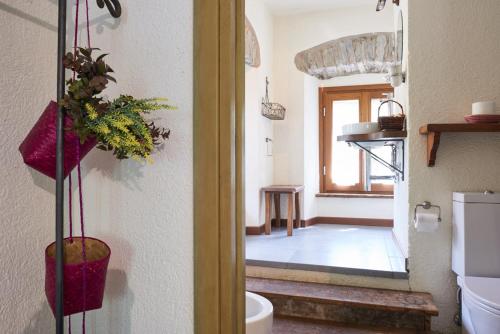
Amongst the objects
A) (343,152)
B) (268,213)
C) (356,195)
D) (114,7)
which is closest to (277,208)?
(268,213)

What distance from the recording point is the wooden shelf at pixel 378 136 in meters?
2.01

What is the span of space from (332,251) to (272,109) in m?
1.60

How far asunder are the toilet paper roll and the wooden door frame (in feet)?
4.79

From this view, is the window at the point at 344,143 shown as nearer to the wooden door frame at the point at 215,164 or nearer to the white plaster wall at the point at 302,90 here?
the white plaster wall at the point at 302,90

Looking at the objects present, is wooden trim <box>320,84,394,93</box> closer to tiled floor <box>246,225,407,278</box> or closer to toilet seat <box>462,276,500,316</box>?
tiled floor <box>246,225,407,278</box>

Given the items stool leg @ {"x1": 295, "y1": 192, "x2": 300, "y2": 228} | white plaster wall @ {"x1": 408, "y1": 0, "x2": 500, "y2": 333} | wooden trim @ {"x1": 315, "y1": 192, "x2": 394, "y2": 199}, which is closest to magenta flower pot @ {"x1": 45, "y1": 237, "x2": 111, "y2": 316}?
white plaster wall @ {"x1": 408, "y1": 0, "x2": 500, "y2": 333}

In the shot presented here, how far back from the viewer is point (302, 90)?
12.5 feet

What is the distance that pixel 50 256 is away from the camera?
684 millimetres

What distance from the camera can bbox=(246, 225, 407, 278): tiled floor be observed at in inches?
84.8

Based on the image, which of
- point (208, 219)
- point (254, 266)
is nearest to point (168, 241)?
point (208, 219)

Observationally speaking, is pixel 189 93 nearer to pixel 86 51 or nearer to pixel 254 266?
pixel 86 51

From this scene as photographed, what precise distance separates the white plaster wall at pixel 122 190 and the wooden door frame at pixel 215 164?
0.10 feet

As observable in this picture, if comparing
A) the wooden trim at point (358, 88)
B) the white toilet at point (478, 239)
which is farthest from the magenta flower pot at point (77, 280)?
the wooden trim at point (358, 88)

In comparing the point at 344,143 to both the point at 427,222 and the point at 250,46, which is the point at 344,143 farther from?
the point at 427,222
